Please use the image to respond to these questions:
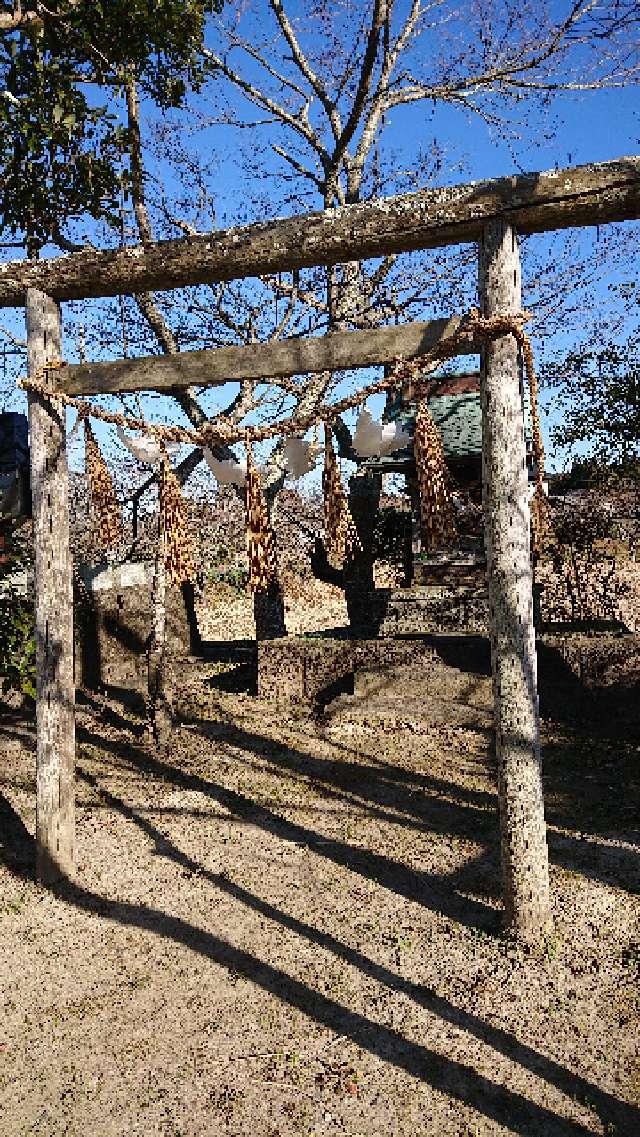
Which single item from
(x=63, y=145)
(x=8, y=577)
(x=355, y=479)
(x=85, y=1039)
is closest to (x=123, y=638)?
(x=8, y=577)

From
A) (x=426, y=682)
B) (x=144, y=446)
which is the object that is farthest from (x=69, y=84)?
(x=426, y=682)

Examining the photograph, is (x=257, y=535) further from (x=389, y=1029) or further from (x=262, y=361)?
(x=389, y=1029)

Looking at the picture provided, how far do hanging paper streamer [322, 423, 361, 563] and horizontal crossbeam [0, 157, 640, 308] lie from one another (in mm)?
948

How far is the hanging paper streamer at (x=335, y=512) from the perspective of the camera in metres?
3.77

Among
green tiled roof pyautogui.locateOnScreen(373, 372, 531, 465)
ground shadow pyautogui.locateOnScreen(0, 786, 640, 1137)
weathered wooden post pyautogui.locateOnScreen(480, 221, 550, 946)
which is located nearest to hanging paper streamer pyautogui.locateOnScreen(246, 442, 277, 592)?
weathered wooden post pyautogui.locateOnScreen(480, 221, 550, 946)

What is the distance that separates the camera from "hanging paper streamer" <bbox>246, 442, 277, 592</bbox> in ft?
12.0

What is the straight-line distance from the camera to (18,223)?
692 cm

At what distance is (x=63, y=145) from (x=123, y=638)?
16.7 feet

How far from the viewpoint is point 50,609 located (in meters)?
4.07

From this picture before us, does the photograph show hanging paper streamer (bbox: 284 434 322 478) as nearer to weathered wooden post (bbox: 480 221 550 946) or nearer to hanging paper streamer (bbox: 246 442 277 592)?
hanging paper streamer (bbox: 246 442 277 592)

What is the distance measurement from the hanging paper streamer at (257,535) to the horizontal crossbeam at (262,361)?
438mm

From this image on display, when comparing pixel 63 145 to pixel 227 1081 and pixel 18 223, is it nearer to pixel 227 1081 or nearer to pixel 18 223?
pixel 18 223

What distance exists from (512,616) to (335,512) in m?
1.07

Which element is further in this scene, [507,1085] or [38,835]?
[38,835]
